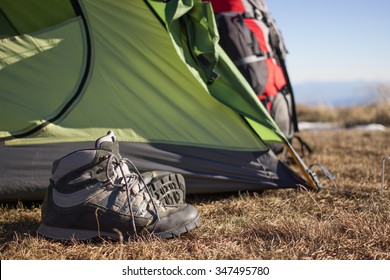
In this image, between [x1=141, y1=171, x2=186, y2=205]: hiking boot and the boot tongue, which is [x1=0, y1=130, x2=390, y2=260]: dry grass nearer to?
[x1=141, y1=171, x2=186, y2=205]: hiking boot

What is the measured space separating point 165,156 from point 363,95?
938cm

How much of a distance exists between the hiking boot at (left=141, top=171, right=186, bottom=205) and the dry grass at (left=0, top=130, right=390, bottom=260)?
6.7 inches

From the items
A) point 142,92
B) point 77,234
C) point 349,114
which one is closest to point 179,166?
point 142,92

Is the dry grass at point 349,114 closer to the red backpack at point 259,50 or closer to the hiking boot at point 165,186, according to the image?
the red backpack at point 259,50

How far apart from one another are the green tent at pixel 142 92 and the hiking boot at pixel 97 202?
1.79ft

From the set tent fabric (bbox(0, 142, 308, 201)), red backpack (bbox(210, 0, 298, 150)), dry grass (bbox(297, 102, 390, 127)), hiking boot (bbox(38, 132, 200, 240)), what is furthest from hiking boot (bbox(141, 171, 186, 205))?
dry grass (bbox(297, 102, 390, 127))

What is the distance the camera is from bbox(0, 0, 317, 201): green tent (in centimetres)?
236

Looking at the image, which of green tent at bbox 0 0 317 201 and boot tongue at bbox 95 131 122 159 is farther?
green tent at bbox 0 0 317 201

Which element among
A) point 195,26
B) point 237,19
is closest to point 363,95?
point 237,19

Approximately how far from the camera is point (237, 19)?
10.6 feet

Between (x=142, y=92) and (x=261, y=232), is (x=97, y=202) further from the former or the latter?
(x=142, y=92)

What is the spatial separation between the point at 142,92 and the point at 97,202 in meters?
0.83

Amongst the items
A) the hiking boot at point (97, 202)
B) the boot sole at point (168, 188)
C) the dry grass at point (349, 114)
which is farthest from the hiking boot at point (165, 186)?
the dry grass at point (349, 114)

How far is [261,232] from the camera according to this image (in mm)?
1907
